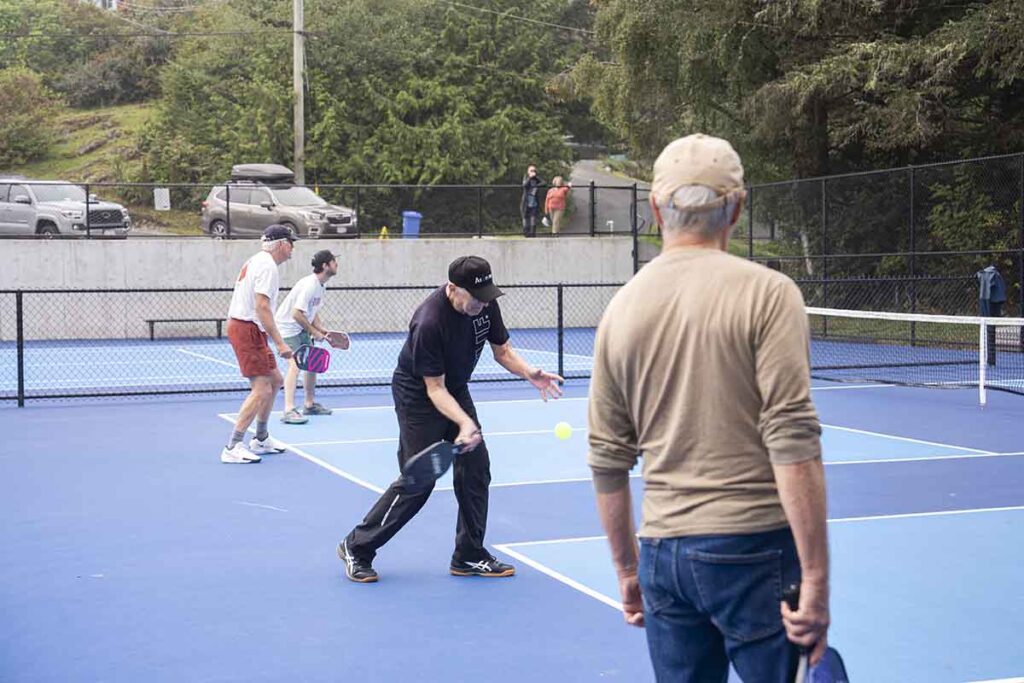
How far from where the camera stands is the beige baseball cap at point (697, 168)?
3.02m

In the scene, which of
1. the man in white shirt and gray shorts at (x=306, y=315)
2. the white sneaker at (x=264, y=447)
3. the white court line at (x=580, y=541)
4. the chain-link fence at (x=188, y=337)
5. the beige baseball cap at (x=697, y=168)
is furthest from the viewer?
the chain-link fence at (x=188, y=337)

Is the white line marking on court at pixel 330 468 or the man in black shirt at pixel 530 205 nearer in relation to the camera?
the white line marking on court at pixel 330 468

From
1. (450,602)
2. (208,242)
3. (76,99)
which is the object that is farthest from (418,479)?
(76,99)

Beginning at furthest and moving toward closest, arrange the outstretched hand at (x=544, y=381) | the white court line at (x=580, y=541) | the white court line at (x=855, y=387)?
the white court line at (x=855, y=387)
the outstretched hand at (x=544, y=381)
the white court line at (x=580, y=541)

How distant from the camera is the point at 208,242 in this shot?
27656 millimetres

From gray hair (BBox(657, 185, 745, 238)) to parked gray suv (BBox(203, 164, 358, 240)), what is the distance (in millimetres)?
26042

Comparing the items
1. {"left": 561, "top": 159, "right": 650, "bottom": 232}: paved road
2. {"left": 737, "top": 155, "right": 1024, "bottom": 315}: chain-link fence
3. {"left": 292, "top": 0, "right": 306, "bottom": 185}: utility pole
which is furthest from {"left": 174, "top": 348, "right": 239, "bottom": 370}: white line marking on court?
{"left": 292, "top": 0, "right": 306, "bottom": 185}: utility pole

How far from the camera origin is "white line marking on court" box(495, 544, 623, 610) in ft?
21.2

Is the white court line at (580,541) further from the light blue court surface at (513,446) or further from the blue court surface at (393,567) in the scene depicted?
the light blue court surface at (513,446)

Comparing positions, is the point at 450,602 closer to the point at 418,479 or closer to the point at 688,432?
the point at 418,479

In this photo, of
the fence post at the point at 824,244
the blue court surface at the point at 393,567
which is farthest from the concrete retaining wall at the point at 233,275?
the blue court surface at the point at 393,567

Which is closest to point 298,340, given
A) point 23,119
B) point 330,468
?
point 330,468

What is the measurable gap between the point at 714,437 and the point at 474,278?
12.1ft

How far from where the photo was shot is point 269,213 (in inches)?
1142
